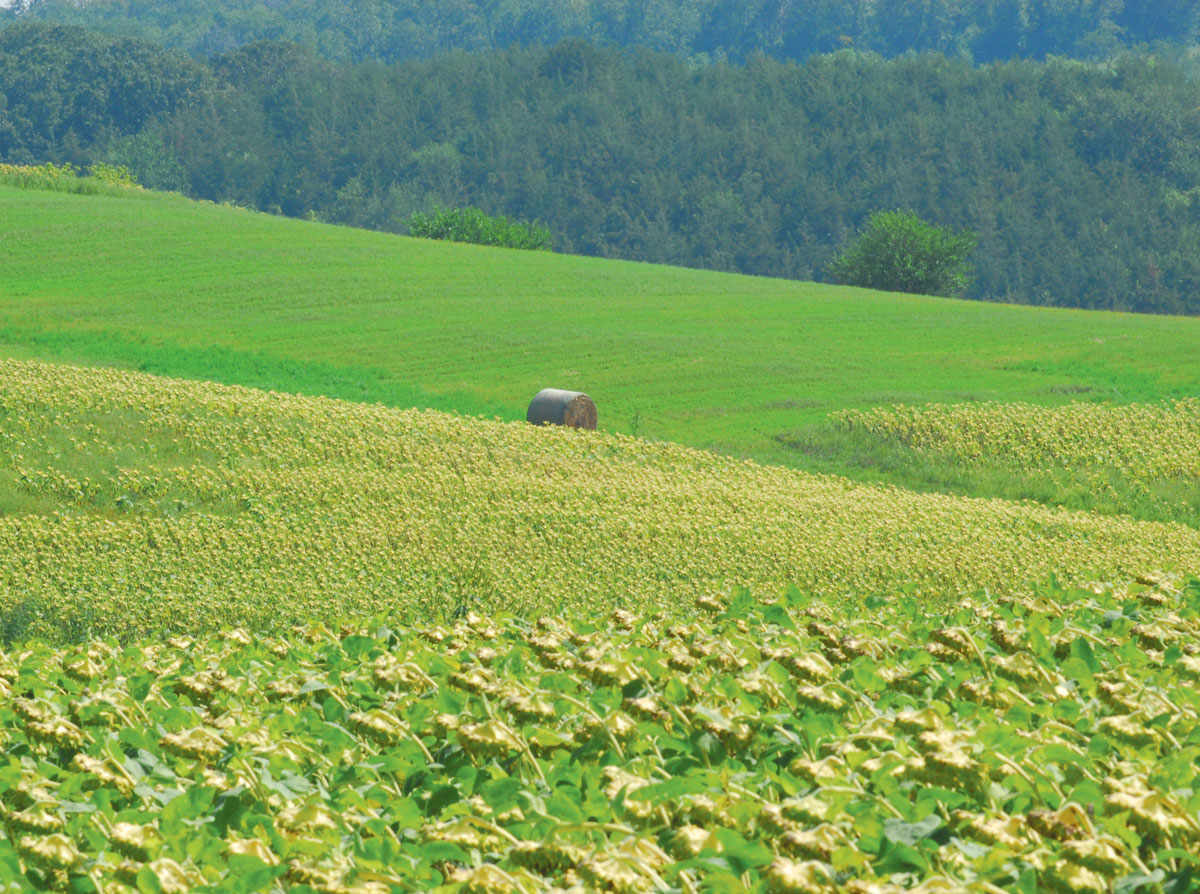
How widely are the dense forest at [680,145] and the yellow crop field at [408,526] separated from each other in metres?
60.2

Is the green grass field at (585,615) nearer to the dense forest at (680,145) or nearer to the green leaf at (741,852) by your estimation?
the green leaf at (741,852)

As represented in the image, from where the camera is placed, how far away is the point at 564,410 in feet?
60.1

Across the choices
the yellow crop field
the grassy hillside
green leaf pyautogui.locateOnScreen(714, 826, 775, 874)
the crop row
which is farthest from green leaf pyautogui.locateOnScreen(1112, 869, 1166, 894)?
the crop row

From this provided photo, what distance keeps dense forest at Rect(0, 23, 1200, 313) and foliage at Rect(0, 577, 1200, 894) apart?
6931cm

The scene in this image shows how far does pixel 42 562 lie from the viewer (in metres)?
10.5

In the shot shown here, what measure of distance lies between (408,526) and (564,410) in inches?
268

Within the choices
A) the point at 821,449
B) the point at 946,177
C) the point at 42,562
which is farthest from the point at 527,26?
the point at 42,562

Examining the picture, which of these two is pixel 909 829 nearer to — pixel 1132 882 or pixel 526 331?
pixel 1132 882

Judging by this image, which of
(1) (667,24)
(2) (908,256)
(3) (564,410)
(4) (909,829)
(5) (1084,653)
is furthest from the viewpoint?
(1) (667,24)

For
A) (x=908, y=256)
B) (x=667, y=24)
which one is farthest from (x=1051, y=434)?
(x=667, y=24)

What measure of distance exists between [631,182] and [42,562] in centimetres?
7025

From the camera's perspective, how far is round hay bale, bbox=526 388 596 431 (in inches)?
722

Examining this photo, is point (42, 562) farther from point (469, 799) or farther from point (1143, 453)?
point (1143, 453)

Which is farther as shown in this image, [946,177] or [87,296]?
[946,177]
